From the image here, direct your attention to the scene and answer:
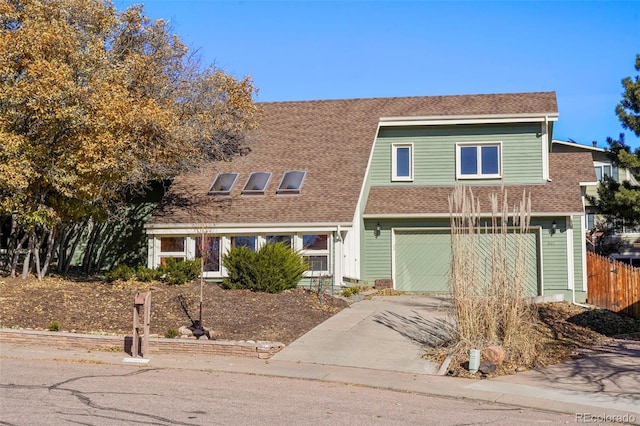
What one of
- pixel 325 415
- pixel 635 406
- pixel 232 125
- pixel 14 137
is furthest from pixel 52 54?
pixel 635 406

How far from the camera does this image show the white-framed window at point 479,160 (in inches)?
928

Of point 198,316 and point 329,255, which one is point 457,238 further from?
point 329,255

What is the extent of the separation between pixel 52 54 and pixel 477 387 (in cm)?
1210

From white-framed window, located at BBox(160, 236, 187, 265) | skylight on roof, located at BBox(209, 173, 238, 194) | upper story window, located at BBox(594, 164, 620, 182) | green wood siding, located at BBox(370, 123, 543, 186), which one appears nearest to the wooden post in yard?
white-framed window, located at BBox(160, 236, 187, 265)

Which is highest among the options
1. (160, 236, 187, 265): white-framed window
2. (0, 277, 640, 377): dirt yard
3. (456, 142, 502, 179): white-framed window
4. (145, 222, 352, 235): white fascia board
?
(456, 142, 502, 179): white-framed window

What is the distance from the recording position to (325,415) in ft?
28.4

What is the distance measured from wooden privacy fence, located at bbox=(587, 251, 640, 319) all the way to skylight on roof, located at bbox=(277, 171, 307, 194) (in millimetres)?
9165

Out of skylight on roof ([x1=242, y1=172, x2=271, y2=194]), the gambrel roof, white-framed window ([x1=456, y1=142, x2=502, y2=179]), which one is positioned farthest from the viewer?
white-framed window ([x1=456, y1=142, x2=502, y2=179])

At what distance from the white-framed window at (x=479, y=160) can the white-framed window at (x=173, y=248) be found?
30.5ft

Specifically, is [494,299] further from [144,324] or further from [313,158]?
[313,158]

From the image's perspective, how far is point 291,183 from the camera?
2236 centimetres

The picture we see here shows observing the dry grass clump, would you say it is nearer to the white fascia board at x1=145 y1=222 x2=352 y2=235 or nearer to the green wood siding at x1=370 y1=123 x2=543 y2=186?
the white fascia board at x1=145 y1=222 x2=352 y2=235

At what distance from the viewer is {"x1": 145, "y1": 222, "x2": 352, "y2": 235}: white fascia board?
66.9ft

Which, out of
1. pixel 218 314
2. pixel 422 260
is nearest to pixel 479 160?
pixel 422 260
